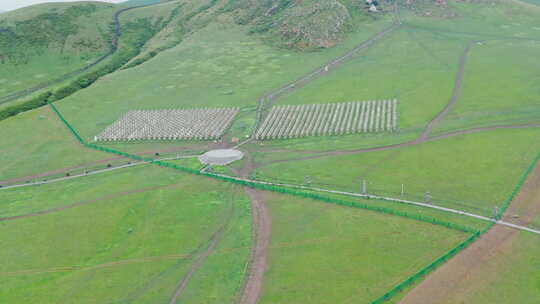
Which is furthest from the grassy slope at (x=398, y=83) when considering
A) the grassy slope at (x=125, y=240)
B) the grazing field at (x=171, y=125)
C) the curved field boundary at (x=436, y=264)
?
the curved field boundary at (x=436, y=264)

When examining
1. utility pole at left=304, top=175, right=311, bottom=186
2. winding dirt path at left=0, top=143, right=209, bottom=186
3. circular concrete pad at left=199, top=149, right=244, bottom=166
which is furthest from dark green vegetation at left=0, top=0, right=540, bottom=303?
circular concrete pad at left=199, top=149, right=244, bottom=166

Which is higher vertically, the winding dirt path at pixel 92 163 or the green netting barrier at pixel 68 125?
the green netting barrier at pixel 68 125

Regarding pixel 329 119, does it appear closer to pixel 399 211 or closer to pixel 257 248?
pixel 399 211

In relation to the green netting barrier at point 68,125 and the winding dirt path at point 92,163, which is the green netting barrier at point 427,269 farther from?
the green netting barrier at point 68,125

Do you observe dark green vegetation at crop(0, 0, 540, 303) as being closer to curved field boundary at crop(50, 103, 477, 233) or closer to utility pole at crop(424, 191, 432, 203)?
utility pole at crop(424, 191, 432, 203)

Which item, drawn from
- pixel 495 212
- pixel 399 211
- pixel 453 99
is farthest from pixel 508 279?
pixel 453 99

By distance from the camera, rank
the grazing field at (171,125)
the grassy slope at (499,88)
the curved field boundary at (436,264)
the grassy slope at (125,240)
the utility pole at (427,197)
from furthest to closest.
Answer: the grazing field at (171,125) → the grassy slope at (499,88) → the utility pole at (427,197) → the grassy slope at (125,240) → the curved field boundary at (436,264)
